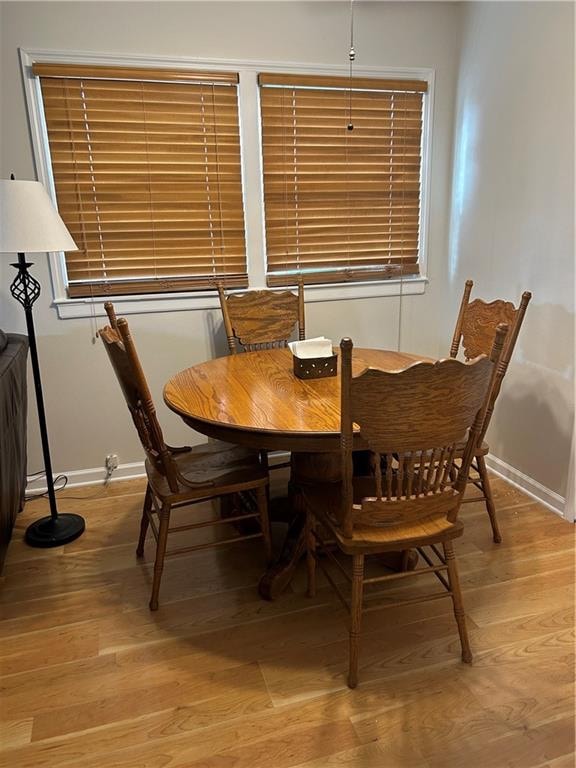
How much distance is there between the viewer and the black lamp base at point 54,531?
95.5 inches

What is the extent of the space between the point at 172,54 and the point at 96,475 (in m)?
2.16

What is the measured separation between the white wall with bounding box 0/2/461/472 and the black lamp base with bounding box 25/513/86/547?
458mm

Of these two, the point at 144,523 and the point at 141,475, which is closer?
the point at 144,523

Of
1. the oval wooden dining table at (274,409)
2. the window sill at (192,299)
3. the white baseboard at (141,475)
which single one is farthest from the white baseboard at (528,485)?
the window sill at (192,299)

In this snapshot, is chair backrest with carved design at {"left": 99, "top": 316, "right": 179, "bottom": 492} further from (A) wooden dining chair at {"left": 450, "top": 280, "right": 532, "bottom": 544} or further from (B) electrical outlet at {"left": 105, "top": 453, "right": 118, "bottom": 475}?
(A) wooden dining chair at {"left": 450, "top": 280, "right": 532, "bottom": 544}

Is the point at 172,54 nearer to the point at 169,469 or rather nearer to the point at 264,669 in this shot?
the point at 169,469

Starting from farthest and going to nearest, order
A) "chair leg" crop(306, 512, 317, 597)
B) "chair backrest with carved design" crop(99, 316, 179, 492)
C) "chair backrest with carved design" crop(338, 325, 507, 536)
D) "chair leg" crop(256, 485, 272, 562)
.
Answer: "chair leg" crop(256, 485, 272, 562) < "chair leg" crop(306, 512, 317, 597) < "chair backrest with carved design" crop(99, 316, 179, 492) < "chair backrest with carved design" crop(338, 325, 507, 536)

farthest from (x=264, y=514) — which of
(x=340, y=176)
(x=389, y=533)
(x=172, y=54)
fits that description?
(x=172, y=54)

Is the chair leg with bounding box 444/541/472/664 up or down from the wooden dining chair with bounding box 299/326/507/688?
down

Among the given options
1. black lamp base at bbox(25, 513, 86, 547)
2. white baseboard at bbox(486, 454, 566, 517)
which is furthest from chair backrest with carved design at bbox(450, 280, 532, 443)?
black lamp base at bbox(25, 513, 86, 547)

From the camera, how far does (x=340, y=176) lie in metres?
3.05

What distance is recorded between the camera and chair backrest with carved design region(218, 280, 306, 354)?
2.85 m

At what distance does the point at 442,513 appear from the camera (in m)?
1.70

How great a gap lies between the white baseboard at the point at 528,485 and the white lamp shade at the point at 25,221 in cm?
240
